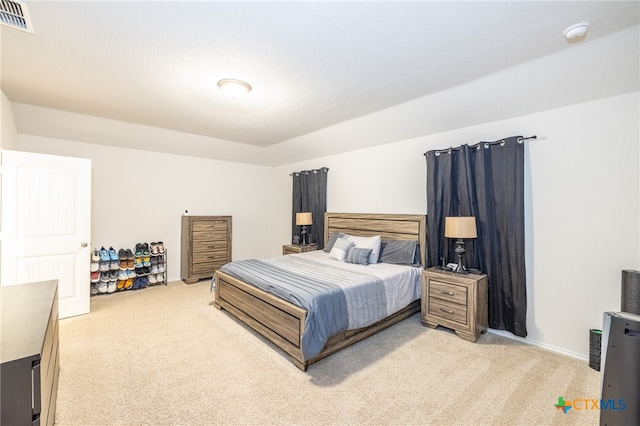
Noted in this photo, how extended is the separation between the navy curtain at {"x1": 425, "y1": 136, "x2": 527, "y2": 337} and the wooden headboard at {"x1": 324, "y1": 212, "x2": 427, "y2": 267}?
0.25 m

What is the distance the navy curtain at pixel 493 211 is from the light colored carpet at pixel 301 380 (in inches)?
18.0

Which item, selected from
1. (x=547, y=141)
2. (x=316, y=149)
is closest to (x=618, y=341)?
(x=547, y=141)

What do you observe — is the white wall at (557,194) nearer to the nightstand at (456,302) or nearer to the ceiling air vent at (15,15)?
the nightstand at (456,302)

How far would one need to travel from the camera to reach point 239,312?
3.29 metres

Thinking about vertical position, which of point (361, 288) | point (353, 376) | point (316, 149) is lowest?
point (353, 376)

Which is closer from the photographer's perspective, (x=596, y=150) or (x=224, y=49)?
(x=224, y=49)

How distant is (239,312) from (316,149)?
315 cm

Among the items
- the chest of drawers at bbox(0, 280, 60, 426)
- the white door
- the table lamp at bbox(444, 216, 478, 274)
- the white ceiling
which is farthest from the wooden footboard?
the white ceiling

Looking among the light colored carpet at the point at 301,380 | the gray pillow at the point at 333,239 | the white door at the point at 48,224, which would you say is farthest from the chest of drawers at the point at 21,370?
the gray pillow at the point at 333,239

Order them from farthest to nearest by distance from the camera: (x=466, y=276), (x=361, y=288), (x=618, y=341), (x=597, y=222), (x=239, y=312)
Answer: (x=239, y=312), (x=466, y=276), (x=361, y=288), (x=597, y=222), (x=618, y=341)

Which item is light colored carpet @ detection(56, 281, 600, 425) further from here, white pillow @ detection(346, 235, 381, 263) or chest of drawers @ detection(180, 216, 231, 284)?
chest of drawers @ detection(180, 216, 231, 284)

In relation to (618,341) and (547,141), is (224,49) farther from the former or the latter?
(547,141)

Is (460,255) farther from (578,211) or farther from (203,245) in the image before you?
(203,245)

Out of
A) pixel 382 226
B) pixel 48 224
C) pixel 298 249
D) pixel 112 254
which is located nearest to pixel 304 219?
pixel 298 249
